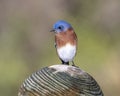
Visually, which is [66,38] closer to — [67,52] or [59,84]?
[67,52]

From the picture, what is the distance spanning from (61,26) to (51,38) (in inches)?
332

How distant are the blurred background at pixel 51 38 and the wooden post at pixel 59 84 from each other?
7.10m

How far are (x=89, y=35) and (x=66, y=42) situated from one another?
23.2ft

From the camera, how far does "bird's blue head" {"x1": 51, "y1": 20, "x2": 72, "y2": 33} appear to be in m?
3.88

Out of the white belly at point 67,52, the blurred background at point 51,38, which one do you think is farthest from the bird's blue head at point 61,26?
the blurred background at point 51,38

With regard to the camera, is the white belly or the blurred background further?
the blurred background

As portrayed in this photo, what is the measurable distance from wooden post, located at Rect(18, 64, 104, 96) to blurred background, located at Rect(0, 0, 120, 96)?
23.3ft

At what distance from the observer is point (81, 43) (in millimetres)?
11320

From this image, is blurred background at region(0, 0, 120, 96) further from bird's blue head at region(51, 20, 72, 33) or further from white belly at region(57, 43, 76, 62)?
bird's blue head at region(51, 20, 72, 33)

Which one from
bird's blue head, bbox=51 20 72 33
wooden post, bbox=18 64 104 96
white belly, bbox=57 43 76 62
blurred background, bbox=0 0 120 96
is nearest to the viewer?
wooden post, bbox=18 64 104 96

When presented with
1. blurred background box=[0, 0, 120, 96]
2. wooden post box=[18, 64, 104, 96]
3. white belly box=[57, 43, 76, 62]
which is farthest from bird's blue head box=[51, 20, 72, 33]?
blurred background box=[0, 0, 120, 96]

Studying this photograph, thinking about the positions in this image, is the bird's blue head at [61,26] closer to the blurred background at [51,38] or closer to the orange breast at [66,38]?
the orange breast at [66,38]

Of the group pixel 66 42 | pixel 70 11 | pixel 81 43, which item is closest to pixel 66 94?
pixel 66 42

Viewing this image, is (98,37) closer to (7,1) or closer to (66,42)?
(7,1)
